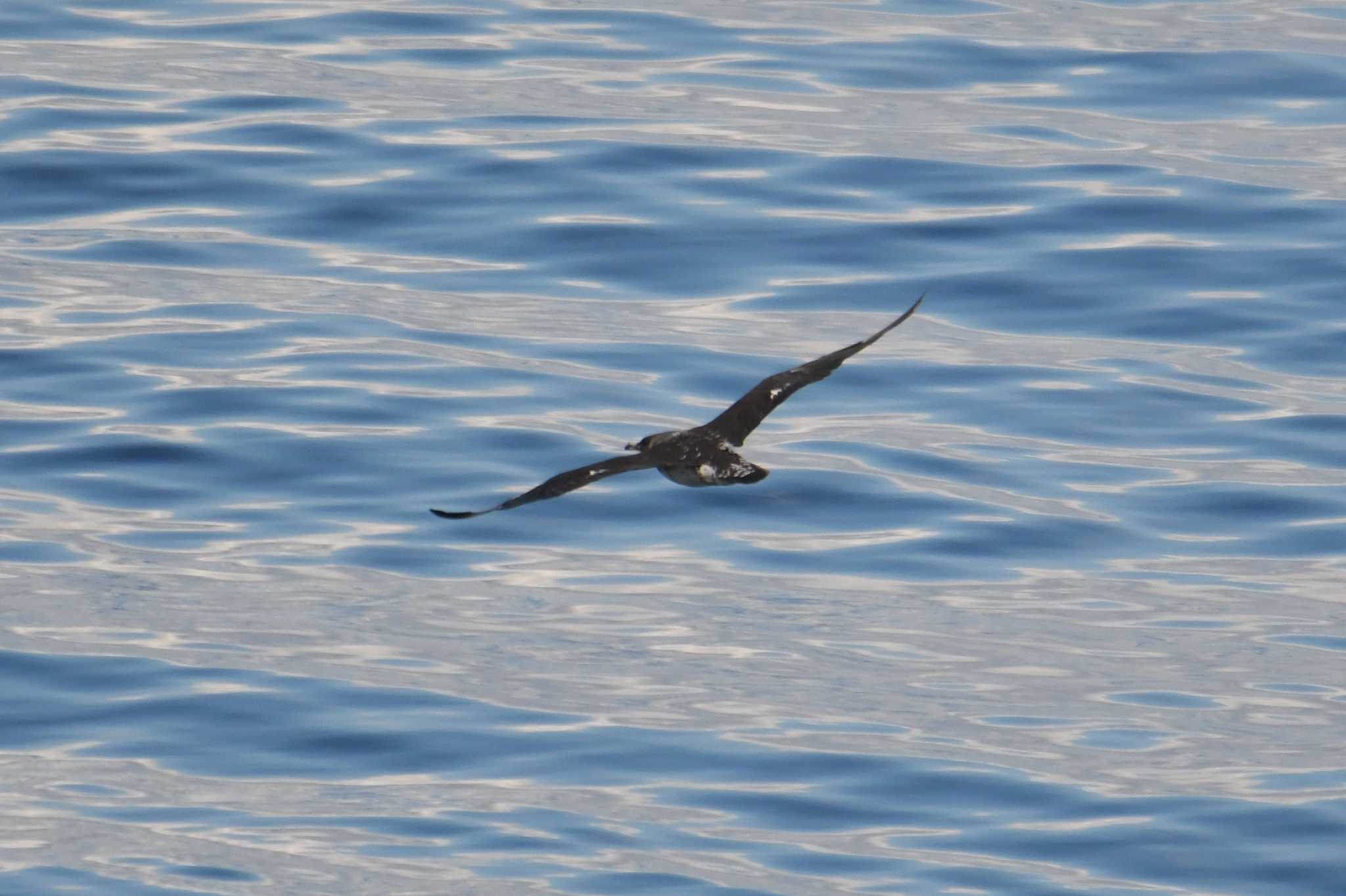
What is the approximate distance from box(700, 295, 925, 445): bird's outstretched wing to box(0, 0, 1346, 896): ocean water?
1.67 meters

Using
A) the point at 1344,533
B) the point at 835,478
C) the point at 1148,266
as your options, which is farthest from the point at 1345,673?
the point at 1148,266

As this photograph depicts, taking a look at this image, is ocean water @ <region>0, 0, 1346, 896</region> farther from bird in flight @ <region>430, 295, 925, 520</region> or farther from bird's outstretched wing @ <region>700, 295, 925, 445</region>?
bird's outstretched wing @ <region>700, 295, 925, 445</region>

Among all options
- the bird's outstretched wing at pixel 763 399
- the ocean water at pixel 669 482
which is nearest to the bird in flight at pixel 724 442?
the bird's outstretched wing at pixel 763 399

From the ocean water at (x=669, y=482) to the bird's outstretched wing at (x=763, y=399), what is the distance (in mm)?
1668

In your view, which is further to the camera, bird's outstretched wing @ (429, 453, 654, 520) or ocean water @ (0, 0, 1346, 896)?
ocean water @ (0, 0, 1346, 896)

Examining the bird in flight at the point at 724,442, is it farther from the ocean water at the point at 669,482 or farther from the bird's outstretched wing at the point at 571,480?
the ocean water at the point at 669,482

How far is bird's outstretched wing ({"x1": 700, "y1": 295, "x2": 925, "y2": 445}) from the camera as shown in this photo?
39.4 ft

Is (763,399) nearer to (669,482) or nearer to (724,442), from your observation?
(724,442)

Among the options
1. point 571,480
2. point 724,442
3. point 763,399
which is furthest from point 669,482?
point 571,480

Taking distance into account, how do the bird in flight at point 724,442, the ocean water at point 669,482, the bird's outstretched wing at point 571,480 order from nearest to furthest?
1. the bird's outstretched wing at point 571,480
2. the bird in flight at point 724,442
3. the ocean water at point 669,482

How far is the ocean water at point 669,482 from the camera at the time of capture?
11.9 metres

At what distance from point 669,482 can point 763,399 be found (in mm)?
3489

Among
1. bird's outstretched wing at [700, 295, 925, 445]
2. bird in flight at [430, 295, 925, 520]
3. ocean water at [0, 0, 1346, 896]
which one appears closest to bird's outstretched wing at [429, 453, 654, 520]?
bird in flight at [430, 295, 925, 520]

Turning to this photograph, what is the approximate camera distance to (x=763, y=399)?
12227 millimetres
